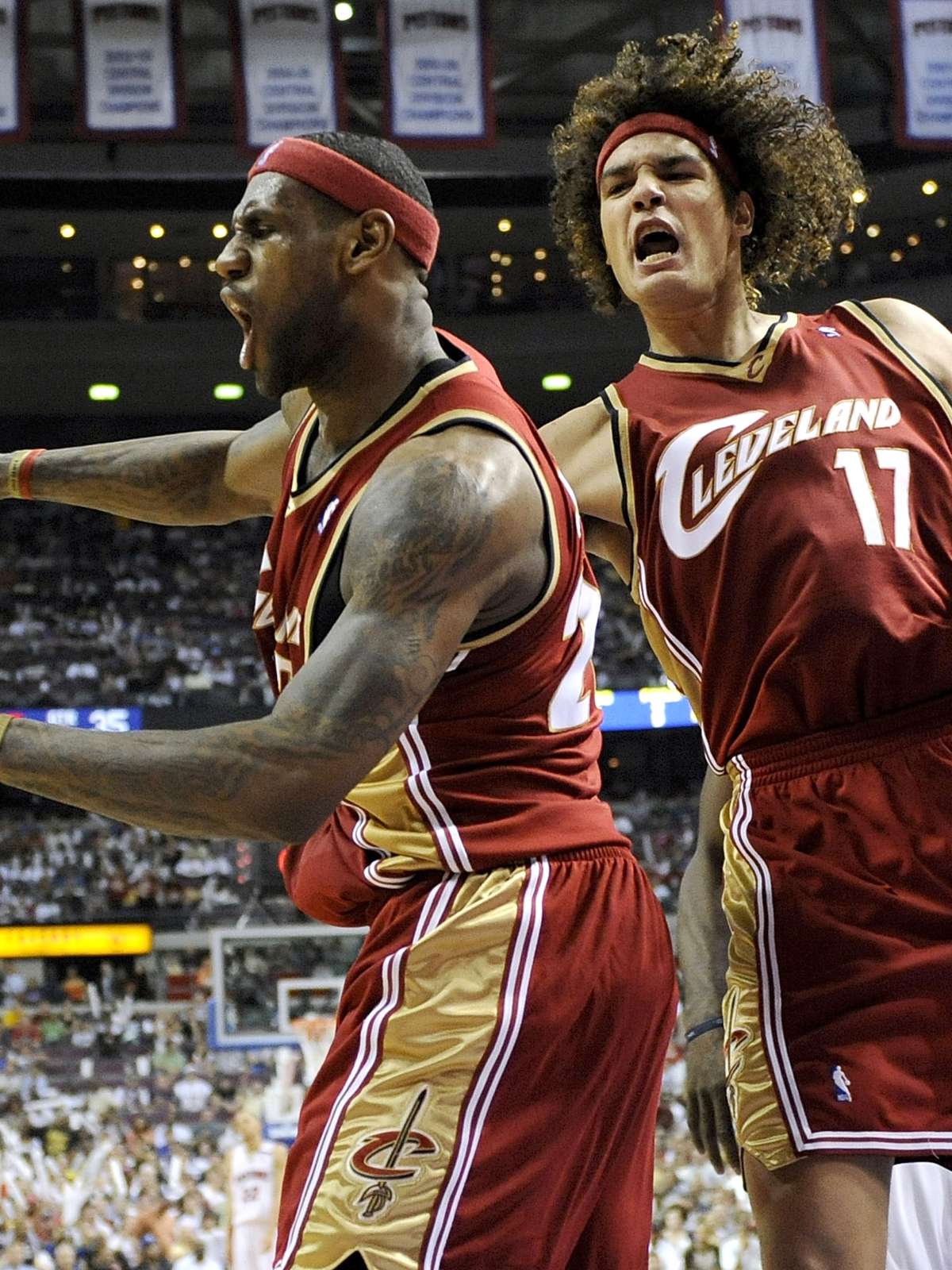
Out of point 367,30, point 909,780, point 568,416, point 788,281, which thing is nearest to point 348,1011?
point 909,780

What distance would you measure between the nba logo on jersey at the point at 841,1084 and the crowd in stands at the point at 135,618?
66.4 feet

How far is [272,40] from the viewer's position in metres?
15.1

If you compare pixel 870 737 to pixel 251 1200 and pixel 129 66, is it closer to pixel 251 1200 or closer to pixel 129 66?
pixel 251 1200

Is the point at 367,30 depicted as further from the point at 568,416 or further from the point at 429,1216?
the point at 429,1216

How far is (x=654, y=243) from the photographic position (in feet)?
11.2

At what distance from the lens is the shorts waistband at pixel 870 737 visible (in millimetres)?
3002

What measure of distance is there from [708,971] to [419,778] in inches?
38.3

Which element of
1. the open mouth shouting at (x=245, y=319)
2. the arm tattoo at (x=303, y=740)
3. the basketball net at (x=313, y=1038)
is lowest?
the basketball net at (x=313, y=1038)

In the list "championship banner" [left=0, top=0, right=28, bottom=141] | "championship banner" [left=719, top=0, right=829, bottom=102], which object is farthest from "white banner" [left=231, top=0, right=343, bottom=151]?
"championship banner" [left=719, top=0, right=829, bottom=102]

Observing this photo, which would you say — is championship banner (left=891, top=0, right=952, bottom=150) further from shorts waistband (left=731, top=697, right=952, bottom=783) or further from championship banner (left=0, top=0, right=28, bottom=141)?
shorts waistband (left=731, top=697, right=952, bottom=783)

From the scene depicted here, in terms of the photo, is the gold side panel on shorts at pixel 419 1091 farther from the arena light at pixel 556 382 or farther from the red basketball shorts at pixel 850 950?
the arena light at pixel 556 382

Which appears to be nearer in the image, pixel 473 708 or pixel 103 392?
pixel 473 708

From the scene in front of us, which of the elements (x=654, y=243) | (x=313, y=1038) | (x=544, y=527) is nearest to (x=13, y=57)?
(x=313, y=1038)

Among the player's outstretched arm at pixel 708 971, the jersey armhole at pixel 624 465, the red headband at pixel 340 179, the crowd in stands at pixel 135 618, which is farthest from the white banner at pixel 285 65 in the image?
the red headband at pixel 340 179
